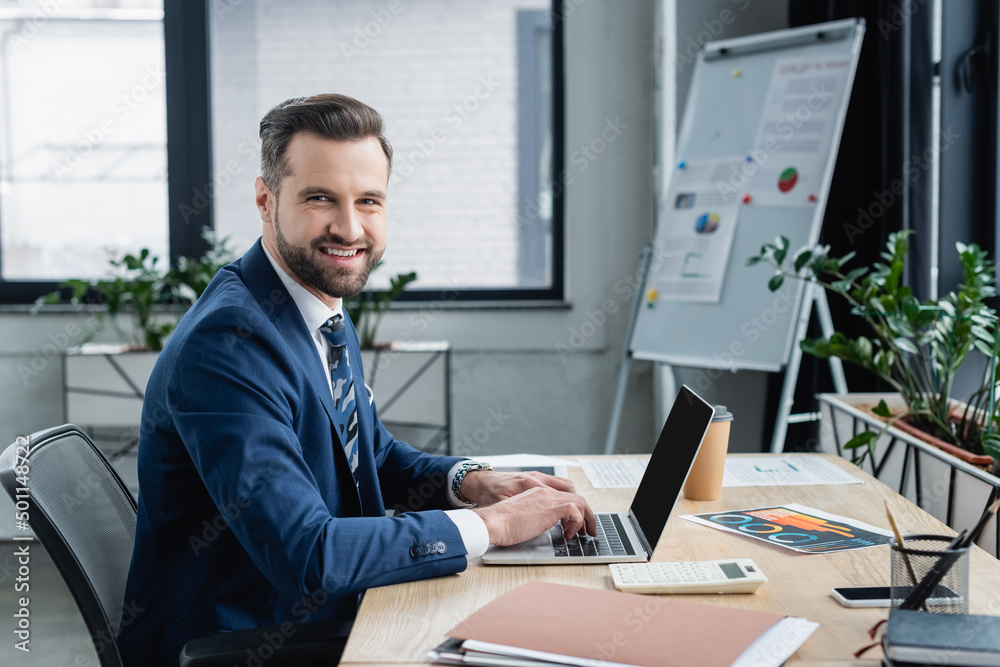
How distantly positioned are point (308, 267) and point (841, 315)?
198cm

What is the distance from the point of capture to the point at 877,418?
185cm

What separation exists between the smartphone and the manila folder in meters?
0.13

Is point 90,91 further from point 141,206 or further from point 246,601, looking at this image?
point 246,601

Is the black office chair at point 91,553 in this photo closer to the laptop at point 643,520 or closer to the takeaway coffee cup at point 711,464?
the laptop at point 643,520

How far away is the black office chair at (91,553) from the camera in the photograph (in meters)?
0.96

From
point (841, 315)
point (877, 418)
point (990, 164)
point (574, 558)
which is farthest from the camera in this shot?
point (841, 315)

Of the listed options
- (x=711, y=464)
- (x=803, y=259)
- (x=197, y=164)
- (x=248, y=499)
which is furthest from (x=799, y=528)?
(x=197, y=164)

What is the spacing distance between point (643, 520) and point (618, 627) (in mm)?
351

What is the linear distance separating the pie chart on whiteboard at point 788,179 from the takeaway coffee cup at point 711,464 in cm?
146

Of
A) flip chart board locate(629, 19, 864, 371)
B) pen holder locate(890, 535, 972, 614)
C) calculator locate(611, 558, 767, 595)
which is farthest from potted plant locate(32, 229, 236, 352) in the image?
pen holder locate(890, 535, 972, 614)

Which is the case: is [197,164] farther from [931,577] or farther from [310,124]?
[931,577]

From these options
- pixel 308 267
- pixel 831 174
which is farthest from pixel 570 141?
pixel 308 267

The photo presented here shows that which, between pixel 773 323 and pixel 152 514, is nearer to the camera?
pixel 152 514

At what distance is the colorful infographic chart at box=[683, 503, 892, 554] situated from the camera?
1110 millimetres
